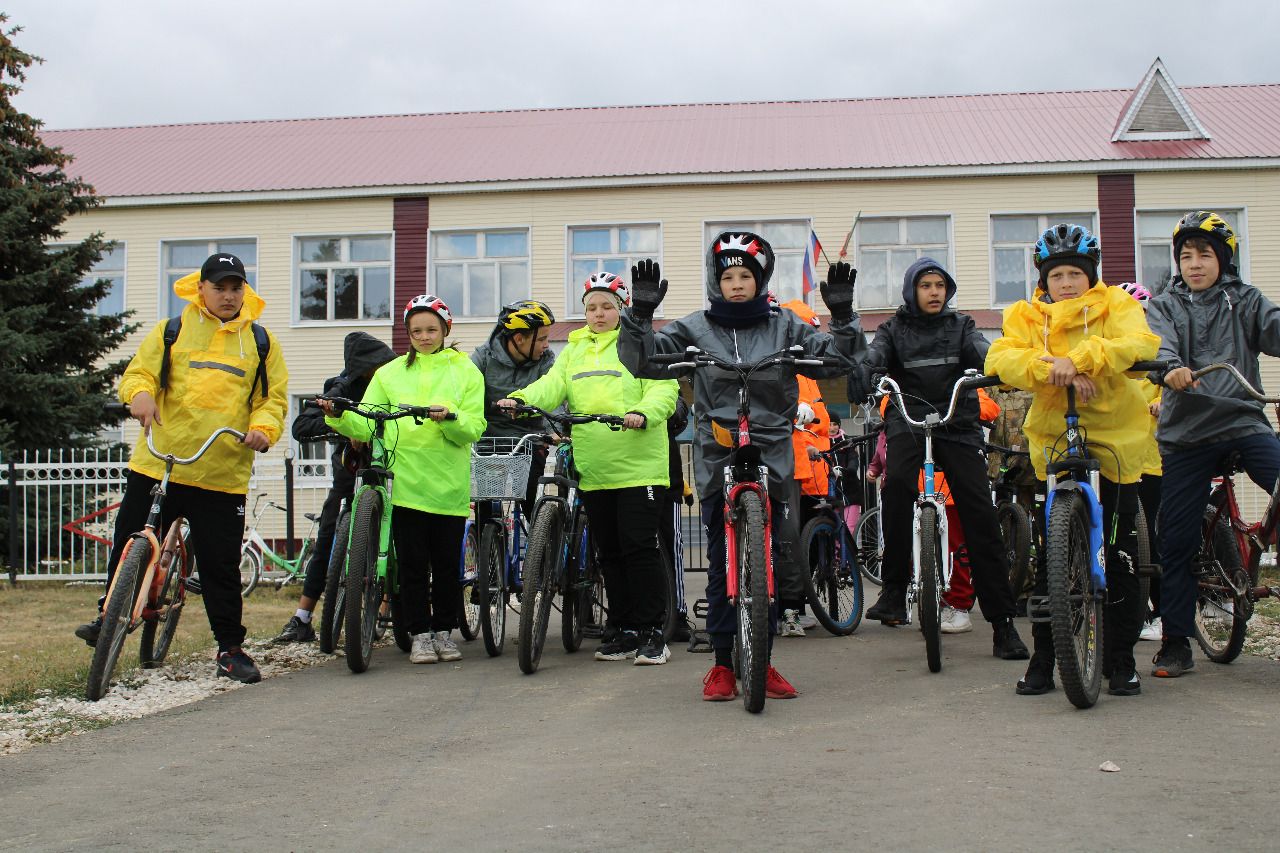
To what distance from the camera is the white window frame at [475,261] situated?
28438 mm

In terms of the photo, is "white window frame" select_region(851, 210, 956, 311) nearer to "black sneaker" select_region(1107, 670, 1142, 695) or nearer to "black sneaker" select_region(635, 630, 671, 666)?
"black sneaker" select_region(635, 630, 671, 666)

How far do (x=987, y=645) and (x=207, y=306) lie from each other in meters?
4.67

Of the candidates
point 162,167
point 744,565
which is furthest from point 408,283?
point 744,565

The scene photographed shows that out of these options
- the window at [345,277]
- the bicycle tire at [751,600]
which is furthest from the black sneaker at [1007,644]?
the window at [345,277]

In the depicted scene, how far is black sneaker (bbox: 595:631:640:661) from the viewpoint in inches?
304

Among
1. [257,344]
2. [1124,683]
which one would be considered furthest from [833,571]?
[257,344]

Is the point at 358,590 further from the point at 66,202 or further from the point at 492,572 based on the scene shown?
the point at 66,202

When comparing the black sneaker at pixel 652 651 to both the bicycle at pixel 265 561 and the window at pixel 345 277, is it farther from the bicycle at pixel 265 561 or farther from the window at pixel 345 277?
the window at pixel 345 277

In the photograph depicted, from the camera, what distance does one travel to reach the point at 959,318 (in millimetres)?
7910

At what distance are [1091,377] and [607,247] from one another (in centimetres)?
2304

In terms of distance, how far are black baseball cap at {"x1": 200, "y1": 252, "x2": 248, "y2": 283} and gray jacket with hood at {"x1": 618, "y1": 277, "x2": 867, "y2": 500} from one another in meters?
2.23

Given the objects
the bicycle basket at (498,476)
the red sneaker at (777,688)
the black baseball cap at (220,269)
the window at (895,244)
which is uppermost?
the window at (895,244)

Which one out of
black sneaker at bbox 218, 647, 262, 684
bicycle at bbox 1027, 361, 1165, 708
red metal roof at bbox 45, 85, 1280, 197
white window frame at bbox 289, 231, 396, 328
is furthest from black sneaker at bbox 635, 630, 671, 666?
white window frame at bbox 289, 231, 396, 328

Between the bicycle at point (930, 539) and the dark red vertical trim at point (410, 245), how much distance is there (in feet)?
73.3
